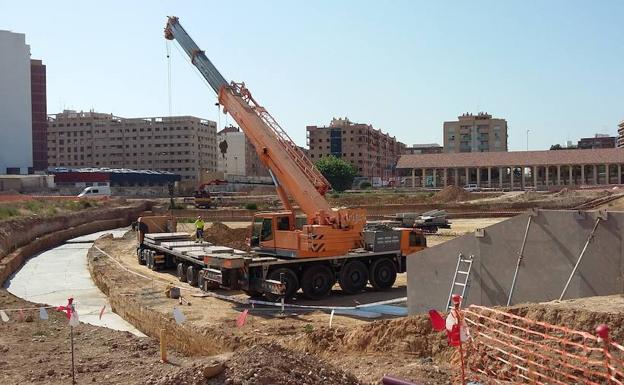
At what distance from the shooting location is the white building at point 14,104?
362 ft

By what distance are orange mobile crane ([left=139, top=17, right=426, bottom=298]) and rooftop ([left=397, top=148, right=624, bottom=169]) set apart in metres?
64.1

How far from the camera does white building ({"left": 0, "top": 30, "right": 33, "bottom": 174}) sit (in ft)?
362

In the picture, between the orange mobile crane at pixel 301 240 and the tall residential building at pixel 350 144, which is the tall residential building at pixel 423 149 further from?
the orange mobile crane at pixel 301 240

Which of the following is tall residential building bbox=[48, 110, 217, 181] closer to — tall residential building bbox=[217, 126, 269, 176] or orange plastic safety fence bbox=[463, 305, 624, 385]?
tall residential building bbox=[217, 126, 269, 176]

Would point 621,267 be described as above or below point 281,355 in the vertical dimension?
above

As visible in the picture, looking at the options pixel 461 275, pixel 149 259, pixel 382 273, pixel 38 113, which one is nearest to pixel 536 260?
pixel 461 275

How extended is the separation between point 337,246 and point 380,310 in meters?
2.85

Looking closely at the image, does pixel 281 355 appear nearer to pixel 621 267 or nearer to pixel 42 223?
pixel 621 267

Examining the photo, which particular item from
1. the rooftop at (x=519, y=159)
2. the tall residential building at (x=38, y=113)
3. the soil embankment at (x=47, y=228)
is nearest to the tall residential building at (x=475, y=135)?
the rooftop at (x=519, y=159)

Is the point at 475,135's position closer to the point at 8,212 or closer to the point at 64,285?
the point at 8,212

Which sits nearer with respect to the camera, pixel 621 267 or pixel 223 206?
pixel 621 267

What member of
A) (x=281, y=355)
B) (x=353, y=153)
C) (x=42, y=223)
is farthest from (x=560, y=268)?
(x=353, y=153)

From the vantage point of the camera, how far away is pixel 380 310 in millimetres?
16031

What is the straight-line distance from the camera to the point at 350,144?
142 meters
